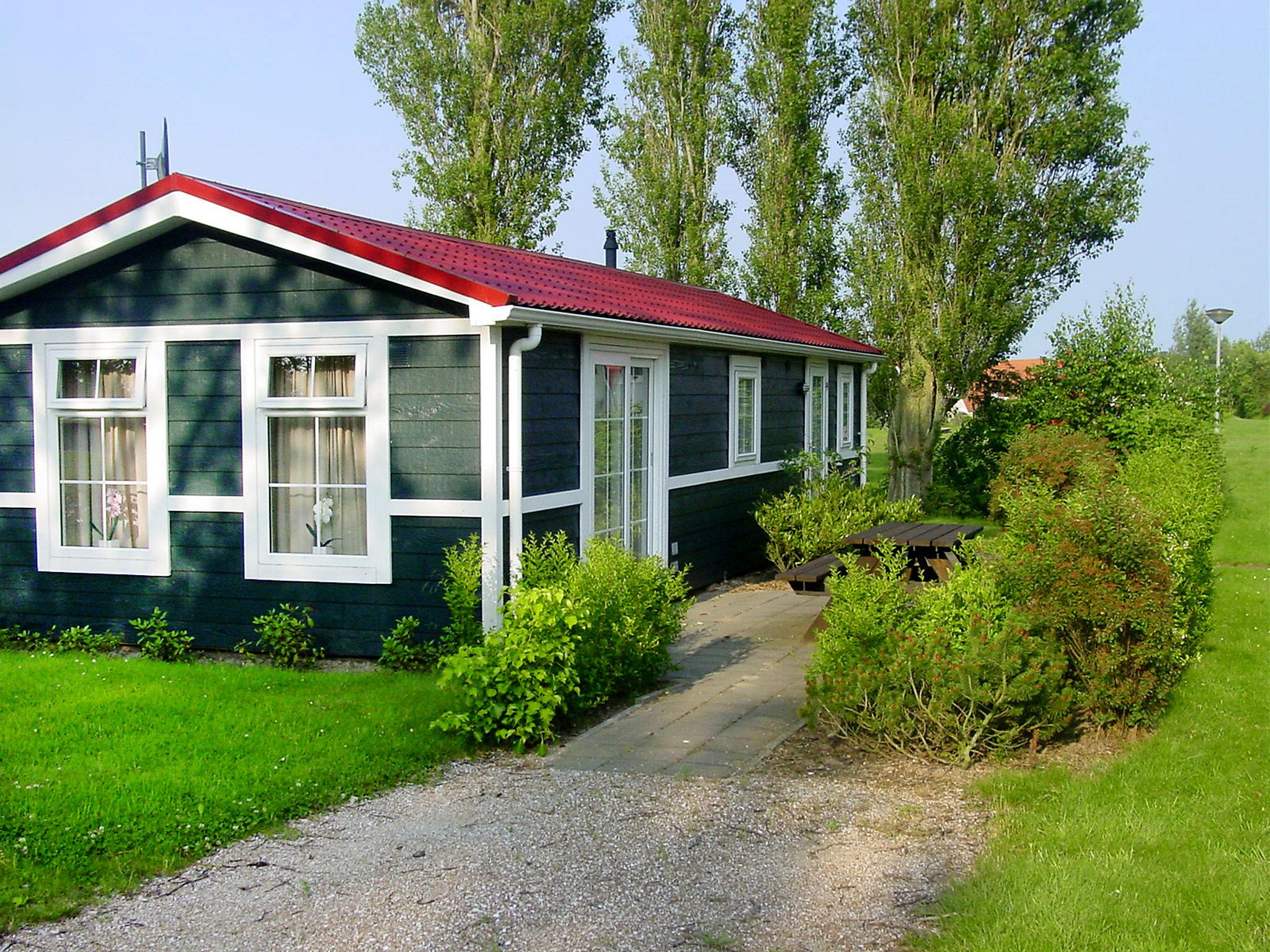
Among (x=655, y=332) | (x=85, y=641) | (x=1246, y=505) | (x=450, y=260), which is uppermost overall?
(x=450, y=260)

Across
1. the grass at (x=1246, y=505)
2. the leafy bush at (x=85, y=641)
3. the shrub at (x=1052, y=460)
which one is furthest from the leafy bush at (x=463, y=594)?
the grass at (x=1246, y=505)

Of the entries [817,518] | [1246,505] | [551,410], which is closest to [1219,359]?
[1246,505]

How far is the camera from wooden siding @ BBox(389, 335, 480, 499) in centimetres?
789

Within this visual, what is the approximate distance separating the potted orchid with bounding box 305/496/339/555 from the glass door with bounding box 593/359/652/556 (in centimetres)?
219

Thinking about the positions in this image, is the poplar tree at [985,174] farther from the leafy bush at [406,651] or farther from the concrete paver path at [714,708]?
the leafy bush at [406,651]

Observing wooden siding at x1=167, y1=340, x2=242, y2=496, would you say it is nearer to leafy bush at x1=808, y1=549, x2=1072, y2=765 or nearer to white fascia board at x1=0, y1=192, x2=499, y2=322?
white fascia board at x1=0, y1=192, x2=499, y2=322

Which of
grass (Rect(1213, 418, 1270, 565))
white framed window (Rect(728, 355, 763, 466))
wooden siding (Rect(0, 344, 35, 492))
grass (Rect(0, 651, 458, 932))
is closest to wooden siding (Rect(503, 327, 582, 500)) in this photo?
grass (Rect(0, 651, 458, 932))

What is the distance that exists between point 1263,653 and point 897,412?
1286 cm

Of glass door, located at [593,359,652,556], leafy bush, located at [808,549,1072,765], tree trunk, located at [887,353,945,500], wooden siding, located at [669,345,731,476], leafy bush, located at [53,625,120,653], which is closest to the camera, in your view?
leafy bush, located at [808,549,1072,765]

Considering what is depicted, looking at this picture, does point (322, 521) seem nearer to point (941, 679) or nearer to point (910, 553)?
point (941, 679)

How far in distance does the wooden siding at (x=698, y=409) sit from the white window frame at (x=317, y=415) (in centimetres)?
357

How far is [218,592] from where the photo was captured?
854cm

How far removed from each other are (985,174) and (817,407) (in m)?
6.01

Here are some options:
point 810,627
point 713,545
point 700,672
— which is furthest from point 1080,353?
point 700,672
